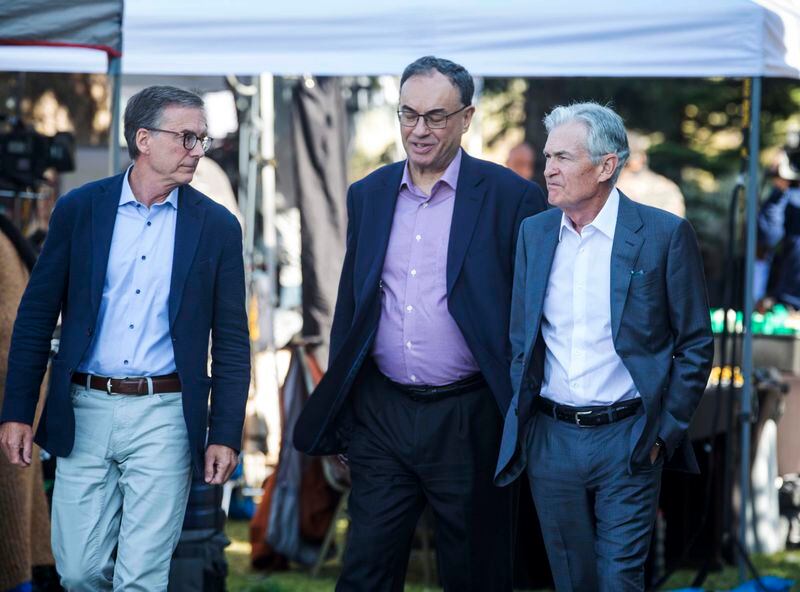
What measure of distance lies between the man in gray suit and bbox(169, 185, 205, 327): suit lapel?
1056 mm

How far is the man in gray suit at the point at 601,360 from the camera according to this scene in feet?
12.2

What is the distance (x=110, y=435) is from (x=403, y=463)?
3.09 feet

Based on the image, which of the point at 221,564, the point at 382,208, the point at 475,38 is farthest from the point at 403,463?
the point at 475,38

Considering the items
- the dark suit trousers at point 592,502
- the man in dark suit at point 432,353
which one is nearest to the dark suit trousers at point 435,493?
the man in dark suit at point 432,353

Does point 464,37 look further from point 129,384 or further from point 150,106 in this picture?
point 129,384

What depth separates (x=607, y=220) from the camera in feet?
12.6

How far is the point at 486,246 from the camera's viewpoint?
13.5 ft

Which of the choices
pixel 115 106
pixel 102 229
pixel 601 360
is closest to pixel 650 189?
pixel 115 106

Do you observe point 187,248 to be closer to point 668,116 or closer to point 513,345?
point 513,345

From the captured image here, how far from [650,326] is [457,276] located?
66cm

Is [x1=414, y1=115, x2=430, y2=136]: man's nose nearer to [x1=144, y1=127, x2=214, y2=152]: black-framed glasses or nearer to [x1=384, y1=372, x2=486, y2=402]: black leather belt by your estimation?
[x1=144, y1=127, x2=214, y2=152]: black-framed glasses

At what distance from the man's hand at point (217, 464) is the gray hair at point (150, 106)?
0.96 m

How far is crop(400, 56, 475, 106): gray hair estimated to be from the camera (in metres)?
4.10

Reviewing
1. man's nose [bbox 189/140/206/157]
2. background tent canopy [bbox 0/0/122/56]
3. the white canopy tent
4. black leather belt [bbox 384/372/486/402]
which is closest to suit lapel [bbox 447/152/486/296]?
black leather belt [bbox 384/372/486/402]
